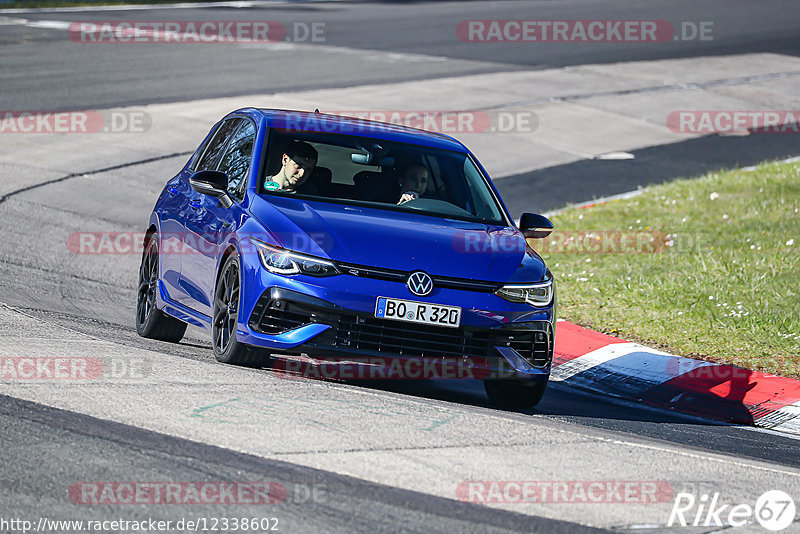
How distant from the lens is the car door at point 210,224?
808 centimetres

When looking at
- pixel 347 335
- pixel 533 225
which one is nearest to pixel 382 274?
pixel 347 335

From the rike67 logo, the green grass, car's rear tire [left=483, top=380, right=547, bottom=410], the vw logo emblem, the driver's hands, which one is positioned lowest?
the green grass

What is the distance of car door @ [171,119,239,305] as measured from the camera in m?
8.70

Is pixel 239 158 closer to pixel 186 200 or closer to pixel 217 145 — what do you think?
pixel 186 200

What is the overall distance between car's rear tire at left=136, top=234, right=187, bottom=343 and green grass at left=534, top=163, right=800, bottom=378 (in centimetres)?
361

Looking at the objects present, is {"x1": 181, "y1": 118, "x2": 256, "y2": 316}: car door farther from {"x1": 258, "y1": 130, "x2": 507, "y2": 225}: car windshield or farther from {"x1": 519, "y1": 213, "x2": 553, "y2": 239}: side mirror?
{"x1": 519, "y1": 213, "x2": 553, "y2": 239}: side mirror

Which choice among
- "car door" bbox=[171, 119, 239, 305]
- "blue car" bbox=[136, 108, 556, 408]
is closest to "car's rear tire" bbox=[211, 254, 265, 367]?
"blue car" bbox=[136, 108, 556, 408]

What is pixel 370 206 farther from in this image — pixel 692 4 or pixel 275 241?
pixel 692 4

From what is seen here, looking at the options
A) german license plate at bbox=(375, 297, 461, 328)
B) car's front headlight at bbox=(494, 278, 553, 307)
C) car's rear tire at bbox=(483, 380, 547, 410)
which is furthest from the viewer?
car's rear tire at bbox=(483, 380, 547, 410)

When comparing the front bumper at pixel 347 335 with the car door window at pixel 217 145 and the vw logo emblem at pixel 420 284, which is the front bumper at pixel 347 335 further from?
the car door window at pixel 217 145

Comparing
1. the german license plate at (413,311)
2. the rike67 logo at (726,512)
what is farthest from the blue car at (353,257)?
the rike67 logo at (726,512)

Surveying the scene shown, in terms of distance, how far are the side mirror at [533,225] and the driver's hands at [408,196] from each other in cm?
75

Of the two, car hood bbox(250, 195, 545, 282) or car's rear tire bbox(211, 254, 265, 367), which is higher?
car hood bbox(250, 195, 545, 282)

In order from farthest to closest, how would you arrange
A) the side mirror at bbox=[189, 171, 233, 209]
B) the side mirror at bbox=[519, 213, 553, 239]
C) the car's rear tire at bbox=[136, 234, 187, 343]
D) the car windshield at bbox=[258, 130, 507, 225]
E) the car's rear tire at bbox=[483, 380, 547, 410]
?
the car's rear tire at bbox=[136, 234, 187, 343] → the side mirror at bbox=[519, 213, 553, 239] → the car windshield at bbox=[258, 130, 507, 225] → the side mirror at bbox=[189, 171, 233, 209] → the car's rear tire at bbox=[483, 380, 547, 410]
